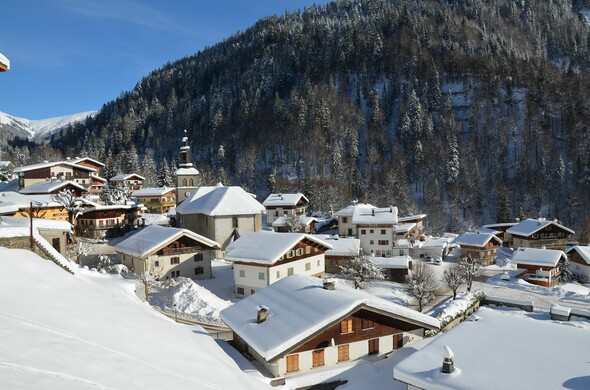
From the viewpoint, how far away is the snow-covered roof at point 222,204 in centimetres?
4647

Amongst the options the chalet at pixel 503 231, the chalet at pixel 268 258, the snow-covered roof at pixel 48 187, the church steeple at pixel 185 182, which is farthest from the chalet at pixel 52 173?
the chalet at pixel 503 231

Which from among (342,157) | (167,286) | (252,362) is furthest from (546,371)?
(342,157)

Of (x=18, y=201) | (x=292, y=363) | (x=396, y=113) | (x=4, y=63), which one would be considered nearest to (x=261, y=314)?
(x=292, y=363)

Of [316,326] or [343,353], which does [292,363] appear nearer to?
[316,326]

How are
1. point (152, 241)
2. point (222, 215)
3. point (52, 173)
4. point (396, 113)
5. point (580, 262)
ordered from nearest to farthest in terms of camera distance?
point (152, 241)
point (222, 215)
point (580, 262)
point (52, 173)
point (396, 113)

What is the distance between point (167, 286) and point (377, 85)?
431 feet

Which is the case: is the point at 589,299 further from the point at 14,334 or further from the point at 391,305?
the point at 14,334

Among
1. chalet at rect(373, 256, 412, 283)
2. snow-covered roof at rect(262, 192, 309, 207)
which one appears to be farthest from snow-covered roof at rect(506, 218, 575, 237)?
snow-covered roof at rect(262, 192, 309, 207)

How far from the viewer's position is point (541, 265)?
48.4 m

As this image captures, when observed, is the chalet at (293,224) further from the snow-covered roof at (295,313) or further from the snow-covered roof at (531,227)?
the snow-covered roof at (295,313)

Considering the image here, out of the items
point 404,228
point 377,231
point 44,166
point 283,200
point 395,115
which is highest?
point 395,115

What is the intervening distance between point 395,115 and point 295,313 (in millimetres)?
127023

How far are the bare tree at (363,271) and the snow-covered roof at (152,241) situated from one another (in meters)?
14.3

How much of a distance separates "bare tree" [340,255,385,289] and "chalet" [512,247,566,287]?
20.6 meters
